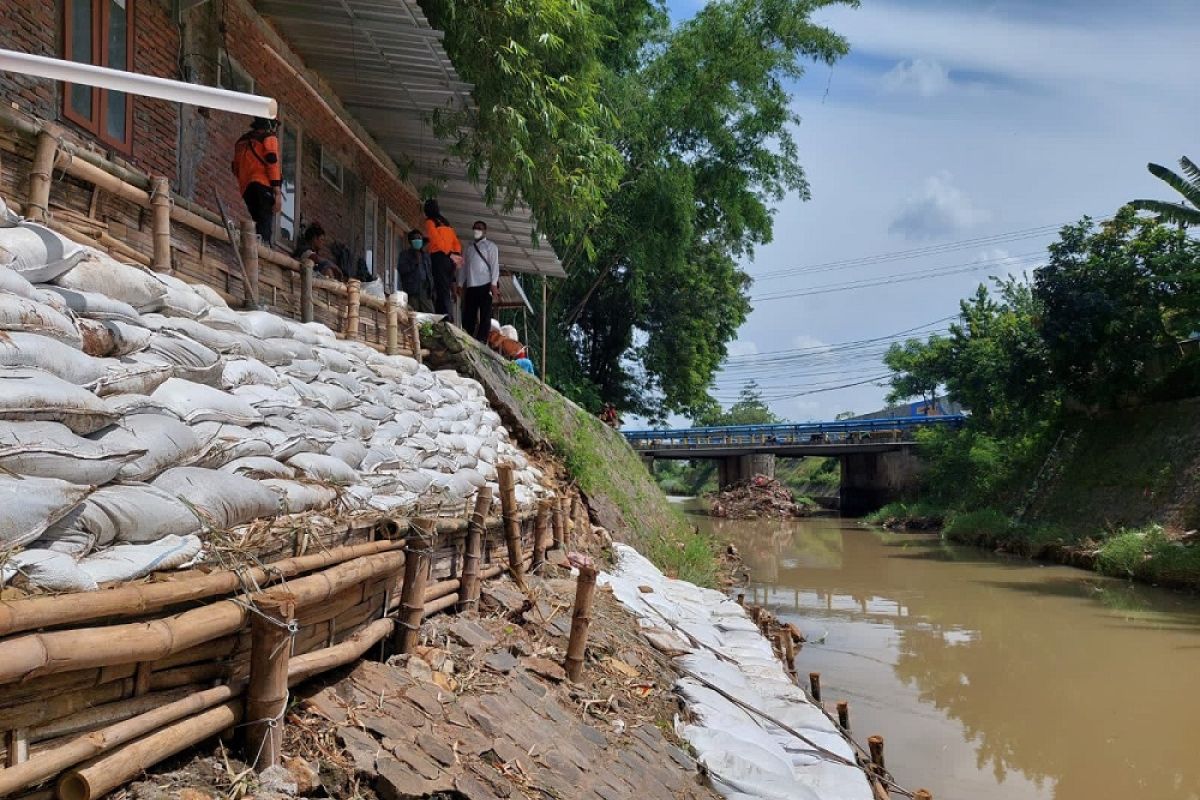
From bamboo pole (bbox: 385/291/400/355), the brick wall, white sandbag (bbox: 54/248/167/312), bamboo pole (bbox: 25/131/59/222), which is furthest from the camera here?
bamboo pole (bbox: 385/291/400/355)

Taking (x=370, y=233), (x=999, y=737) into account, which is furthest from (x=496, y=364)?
(x=999, y=737)

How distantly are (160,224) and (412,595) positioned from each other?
2.03 meters

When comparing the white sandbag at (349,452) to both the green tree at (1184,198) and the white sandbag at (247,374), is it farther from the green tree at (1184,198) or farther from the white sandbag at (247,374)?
the green tree at (1184,198)

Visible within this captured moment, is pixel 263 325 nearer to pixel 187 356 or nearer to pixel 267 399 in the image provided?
pixel 267 399

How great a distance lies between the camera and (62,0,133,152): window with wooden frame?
17.3ft

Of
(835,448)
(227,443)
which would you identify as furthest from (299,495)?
(835,448)

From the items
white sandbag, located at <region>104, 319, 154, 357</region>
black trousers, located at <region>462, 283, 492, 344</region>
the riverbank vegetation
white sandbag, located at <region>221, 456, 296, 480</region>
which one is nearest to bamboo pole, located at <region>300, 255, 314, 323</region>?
white sandbag, located at <region>104, 319, 154, 357</region>

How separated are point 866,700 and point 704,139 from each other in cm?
1182

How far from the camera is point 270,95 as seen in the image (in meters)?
7.61

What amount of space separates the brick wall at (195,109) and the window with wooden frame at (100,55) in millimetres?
64

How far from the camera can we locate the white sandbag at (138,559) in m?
2.05

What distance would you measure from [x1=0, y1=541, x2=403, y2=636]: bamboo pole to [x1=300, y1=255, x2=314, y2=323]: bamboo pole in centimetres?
306

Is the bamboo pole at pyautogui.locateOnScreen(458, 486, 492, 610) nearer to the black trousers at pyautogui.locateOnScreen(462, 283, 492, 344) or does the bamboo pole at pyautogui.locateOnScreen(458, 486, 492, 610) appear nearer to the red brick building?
the red brick building

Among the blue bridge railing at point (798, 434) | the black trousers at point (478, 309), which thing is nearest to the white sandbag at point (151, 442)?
the black trousers at point (478, 309)
